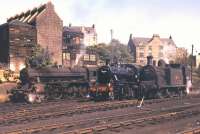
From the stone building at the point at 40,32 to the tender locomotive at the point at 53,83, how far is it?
773 inches

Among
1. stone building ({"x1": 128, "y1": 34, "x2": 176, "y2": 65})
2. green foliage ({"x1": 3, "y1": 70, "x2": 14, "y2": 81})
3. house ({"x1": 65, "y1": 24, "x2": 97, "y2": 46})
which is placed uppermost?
house ({"x1": 65, "y1": 24, "x2": 97, "y2": 46})

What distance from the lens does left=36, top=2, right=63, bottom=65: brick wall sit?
57.3 meters

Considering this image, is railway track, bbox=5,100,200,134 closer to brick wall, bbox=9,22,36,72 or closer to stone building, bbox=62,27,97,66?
brick wall, bbox=9,22,36,72

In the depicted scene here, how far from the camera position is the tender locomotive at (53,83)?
30.9 metres

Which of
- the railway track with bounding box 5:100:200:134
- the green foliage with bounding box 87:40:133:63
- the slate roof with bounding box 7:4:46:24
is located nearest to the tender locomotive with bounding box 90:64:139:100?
the railway track with bounding box 5:100:200:134

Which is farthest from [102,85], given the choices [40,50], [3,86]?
[40,50]

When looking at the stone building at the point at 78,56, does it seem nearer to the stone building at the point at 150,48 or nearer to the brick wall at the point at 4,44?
the brick wall at the point at 4,44

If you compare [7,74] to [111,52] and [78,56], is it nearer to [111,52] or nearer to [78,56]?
[78,56]

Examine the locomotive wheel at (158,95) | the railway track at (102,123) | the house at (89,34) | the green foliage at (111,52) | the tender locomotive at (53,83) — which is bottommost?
the railway track at (102,123)

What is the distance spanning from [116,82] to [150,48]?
71.9 meters

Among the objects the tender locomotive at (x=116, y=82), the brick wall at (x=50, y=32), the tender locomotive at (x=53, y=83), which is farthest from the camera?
the brick wall at (x=50, y=32)

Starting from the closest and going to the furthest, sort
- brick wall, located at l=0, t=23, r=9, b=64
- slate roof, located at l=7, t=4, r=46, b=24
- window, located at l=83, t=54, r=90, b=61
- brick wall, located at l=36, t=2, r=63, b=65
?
1. brick wall, located at l=0, t=23, r=9, b=64
2. brick wall, located at l=36, t=2, r=63, b=65
3. slate roof, located at l=7, t=4, r=46, b=24
4. window, located at l=83, t=54, r=90, b=61

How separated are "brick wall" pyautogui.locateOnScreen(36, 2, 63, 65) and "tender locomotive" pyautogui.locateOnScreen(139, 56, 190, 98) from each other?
87.0ft

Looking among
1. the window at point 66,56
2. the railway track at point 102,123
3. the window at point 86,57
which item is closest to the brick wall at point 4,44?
the window at point 66,56
